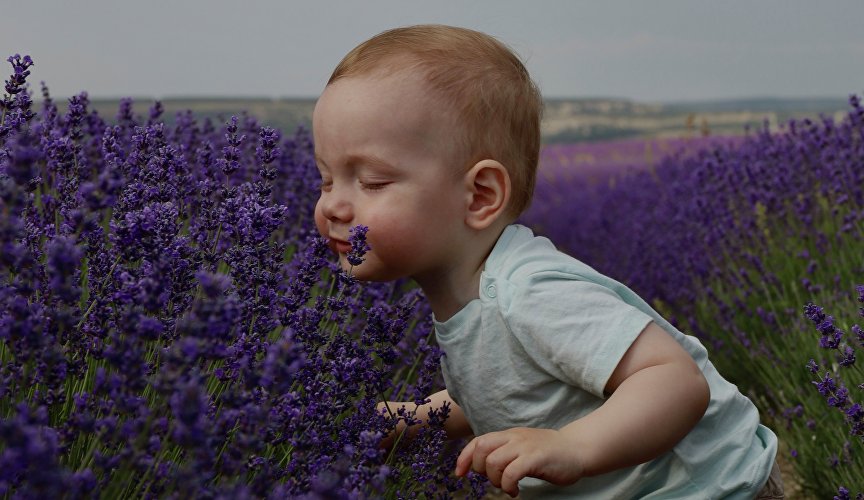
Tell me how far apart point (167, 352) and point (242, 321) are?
0.99ft

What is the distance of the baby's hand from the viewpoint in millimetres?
1828

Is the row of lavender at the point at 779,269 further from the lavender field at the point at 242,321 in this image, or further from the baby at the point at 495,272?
the baby at the point at 495,272

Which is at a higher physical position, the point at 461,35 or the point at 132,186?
the point at 461,35

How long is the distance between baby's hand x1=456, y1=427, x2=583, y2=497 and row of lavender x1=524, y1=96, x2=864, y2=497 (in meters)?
0.92

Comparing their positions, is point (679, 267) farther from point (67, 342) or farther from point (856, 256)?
point (67, 342)

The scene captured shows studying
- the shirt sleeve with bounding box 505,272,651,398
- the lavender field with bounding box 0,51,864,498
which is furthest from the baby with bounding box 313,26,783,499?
the lavender field with bounding box 0,51,864,498

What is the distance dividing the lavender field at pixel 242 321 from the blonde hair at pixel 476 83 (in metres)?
0.35

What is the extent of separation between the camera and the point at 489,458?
6.11ft

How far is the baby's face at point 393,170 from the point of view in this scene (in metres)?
2.19

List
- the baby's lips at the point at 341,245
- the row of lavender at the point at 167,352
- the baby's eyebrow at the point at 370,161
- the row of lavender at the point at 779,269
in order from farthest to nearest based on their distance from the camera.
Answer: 1. the row of lavender at the point at 779,269
2. the baby's lips at the point at 341,245
3. the baby's eyebrow at the point at 370,161
4. the row of lavender at the point at 167,352

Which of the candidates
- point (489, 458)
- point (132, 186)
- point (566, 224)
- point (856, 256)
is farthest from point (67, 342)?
point (566, 224)

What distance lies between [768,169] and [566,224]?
3988mm

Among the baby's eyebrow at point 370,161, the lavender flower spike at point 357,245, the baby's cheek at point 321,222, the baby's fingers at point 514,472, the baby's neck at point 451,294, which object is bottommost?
the baby's fingers at point 514,472

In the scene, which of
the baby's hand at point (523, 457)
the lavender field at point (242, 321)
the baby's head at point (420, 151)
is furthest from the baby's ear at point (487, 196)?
the baby's hand at point (523, 457)
